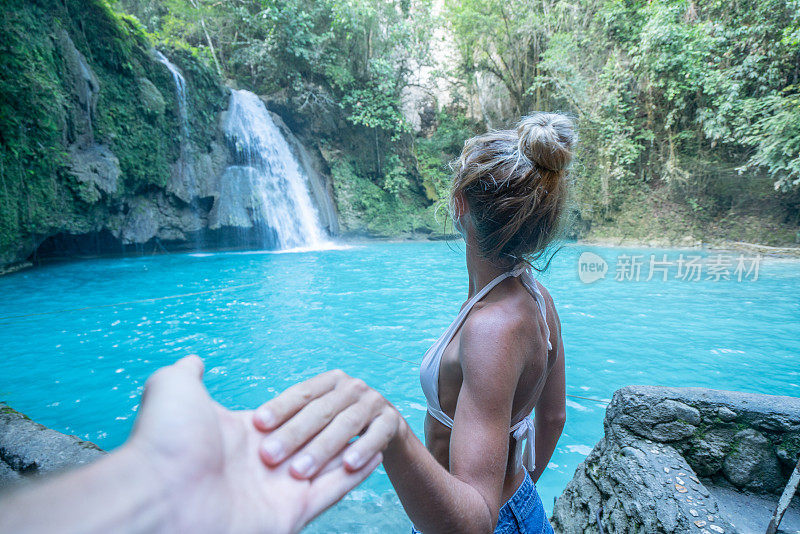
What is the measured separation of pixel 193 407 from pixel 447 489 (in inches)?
21.1

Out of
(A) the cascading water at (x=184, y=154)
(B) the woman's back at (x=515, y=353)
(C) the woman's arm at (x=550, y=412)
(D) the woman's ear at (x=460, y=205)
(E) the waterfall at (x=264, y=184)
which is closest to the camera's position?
(B) the woman's back at (x=515, y=353)

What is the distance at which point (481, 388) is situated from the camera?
35.8 inches

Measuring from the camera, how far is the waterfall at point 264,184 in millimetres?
12742

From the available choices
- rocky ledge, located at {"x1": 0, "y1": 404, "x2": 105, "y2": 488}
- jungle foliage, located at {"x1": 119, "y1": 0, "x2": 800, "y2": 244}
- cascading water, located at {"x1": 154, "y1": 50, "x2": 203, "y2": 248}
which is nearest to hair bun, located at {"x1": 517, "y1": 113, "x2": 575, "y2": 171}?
rocky ledge, located at {"x1": 0, "y1": 404, "x2": 105, "y2": 488}

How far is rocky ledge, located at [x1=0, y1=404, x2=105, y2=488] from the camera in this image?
5.42ft

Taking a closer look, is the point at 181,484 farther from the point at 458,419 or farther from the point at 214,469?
the point at 458,419

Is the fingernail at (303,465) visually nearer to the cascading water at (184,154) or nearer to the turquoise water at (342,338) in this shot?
the turquoise water at (342,338)

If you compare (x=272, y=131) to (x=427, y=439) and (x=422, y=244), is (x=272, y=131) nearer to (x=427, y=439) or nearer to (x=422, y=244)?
(x=422, y=244)

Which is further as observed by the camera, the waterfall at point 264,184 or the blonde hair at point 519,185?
the waterfall at point 264,184

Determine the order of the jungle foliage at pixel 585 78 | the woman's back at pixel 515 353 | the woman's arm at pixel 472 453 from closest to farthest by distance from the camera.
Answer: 1. the woman's arm at pixel 472 453
2. the woman's back at pixel 515 353
3. the jungle foliage at pixel 585 78

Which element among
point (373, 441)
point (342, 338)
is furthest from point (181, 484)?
point (342, 338)

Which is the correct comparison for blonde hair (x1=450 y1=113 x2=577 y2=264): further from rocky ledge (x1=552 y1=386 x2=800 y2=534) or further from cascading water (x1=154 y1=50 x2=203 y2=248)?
cascading water (x1=154 y1=50 x2=203 y2=248)

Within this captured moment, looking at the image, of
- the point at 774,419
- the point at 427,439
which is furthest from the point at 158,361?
the point at 774,419

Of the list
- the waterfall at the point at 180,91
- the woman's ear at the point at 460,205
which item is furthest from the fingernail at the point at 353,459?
the waterfall at the point at 180,91
